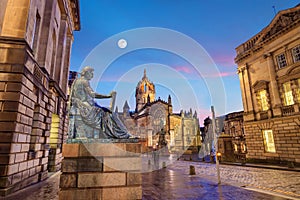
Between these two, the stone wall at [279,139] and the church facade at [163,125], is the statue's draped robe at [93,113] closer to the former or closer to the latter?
the stone wall at [279,139]

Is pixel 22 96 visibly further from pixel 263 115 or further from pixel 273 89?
pixel 263 115

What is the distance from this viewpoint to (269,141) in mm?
18844

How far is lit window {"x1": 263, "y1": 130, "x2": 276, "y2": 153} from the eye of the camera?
725 inches

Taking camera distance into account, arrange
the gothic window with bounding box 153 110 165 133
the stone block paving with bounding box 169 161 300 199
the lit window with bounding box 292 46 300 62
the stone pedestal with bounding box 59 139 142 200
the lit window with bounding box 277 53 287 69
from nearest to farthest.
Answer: the stone pedestal with bounding box 59 139 142 200
the stone block paving with bounding box 169 161 300 199
the lit window with bounding box 292 46 300 62
the lit window with bounding box 277 53 287 69
the gothic window with bounding box 153 110 165 133

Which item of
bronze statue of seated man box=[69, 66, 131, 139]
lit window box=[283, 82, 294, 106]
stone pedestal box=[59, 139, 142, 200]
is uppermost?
lit window box=[283, 82, 294, 106]

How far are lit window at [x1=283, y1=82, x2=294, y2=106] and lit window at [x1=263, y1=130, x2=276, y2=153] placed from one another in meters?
3.56

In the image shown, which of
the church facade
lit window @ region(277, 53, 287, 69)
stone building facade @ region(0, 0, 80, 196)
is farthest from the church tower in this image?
stone building facade @ region(0, 0, 80, 196)

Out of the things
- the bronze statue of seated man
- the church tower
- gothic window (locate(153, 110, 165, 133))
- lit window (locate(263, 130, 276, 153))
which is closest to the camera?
the bronze statue of seated man

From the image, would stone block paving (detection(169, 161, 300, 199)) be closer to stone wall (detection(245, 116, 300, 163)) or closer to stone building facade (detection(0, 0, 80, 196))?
stone wall (detection(245, 116, 300, 163))

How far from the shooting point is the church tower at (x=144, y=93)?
77875mm

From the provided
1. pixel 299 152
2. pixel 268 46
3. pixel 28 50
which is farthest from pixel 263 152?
pixel 28 50

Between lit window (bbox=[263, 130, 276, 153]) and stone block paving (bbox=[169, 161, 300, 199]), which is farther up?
lit window (bbox=[263, 130, 276, 153])

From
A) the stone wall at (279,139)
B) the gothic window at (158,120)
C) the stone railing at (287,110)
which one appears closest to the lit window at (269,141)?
the stone wall at (279,139)

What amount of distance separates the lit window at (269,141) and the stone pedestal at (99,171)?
19391 millimetres
